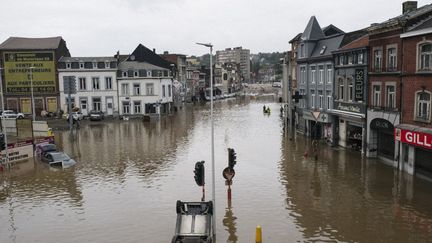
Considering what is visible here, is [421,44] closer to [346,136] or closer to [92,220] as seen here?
[346,136]

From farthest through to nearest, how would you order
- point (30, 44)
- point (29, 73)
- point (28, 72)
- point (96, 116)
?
point (30, 44) → point (28, 72) → point (29, 73) → point (96, 116)

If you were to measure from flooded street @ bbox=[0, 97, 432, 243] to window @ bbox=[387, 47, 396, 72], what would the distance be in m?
7.33

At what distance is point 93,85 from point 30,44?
12699 millimetres

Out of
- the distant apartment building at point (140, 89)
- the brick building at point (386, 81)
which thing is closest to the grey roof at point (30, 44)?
the distant apartment building at point (140, 89)

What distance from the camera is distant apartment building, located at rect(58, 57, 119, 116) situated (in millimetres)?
70688

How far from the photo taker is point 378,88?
32.1 m

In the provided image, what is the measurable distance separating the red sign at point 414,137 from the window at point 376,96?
4308 mm

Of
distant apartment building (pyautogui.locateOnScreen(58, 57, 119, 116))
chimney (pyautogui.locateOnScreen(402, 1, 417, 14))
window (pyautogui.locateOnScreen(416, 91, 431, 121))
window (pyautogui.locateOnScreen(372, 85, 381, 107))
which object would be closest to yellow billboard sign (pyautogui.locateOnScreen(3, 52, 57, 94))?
distant apartment building (pyautogui.locateOnScreen(58, 57, 119, 116))

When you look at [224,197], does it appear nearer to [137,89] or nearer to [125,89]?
[137,89]

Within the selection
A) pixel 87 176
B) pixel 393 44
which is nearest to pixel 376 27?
pixel 393 44

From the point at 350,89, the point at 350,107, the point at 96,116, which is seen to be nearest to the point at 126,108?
the point at 96,116

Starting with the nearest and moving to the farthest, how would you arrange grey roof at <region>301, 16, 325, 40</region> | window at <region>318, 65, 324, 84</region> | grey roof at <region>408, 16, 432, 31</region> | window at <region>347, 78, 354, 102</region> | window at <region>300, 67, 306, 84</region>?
grey roof at <region>408, 16, 432, 31</region> → window at <region>347, 78, 354, 102</region> → window at <region>318, 65, 324, 84</region> → grey roof at <region>301, 16, 325, 40</region> → window at <region>300, 67, 306, 84</region>

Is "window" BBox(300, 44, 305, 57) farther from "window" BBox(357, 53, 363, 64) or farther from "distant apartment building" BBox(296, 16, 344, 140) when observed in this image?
"window" BBox(357, 53, 363, 64)

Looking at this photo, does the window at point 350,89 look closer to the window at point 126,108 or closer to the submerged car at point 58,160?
the submerged car at point 58,160
